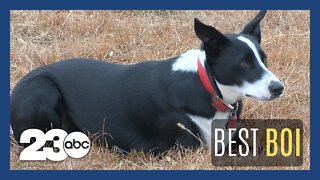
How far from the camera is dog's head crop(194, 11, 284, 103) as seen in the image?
416 cm

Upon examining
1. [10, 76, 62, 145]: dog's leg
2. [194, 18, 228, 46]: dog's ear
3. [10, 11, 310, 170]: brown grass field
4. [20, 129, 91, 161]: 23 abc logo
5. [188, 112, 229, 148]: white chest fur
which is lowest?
[20, 129, 91, 161]: 23 abc logo

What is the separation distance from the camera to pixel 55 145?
468 cm

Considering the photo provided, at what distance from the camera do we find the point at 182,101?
4473mm

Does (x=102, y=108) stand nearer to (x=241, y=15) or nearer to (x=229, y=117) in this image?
(x=229, y=117)

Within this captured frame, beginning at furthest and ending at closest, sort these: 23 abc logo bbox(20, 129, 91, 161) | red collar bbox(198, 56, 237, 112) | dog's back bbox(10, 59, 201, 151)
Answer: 1. dog's back bbox(10, 59, 201, 151)
2. 23 abc logo bbox(20, 129, 91, 161)
3. red collar bbox(198, 56, 237, 112)

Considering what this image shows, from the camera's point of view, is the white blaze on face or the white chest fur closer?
the white blaze on face

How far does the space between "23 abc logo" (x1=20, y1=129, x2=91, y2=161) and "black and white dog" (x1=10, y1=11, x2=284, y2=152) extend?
0.21 ft

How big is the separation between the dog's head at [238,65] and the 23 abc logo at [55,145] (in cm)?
103

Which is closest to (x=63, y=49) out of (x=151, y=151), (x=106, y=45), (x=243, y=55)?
(x=106, y=45)

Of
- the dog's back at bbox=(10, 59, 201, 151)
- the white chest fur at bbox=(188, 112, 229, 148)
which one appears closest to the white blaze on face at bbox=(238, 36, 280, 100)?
the white chest fur at bbox=(188, 112, 229, 148)

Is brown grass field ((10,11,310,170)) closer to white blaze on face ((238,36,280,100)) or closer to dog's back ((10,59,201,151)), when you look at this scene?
dog's back ((10,59,201,151))

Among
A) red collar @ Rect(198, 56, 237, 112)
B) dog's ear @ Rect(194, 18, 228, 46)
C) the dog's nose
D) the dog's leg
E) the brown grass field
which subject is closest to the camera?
the dog's nose

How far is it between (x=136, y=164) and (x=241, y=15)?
9.57ft
